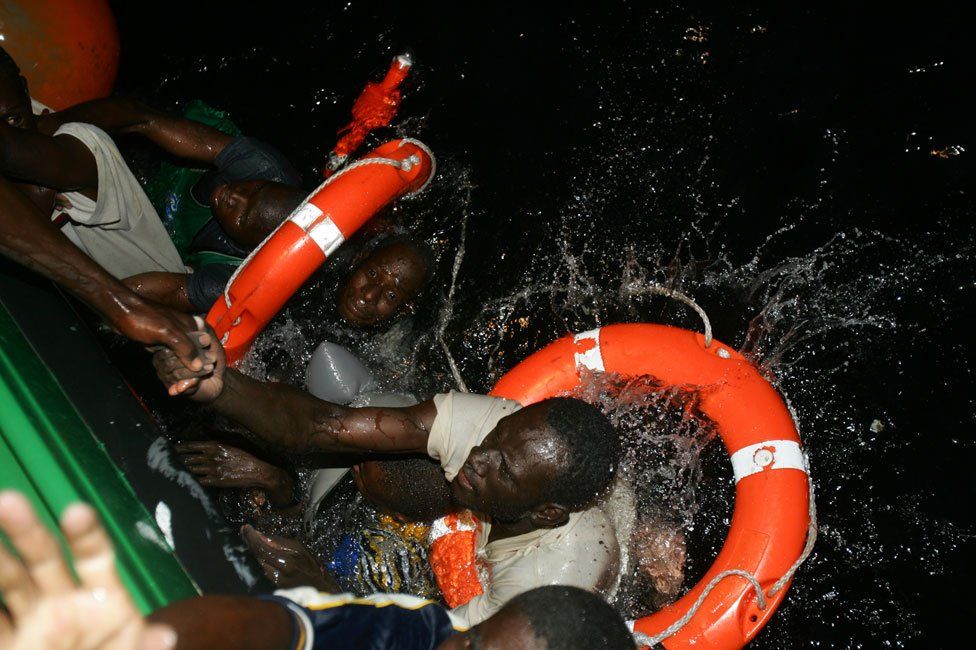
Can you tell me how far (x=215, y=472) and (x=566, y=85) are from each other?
353 centimetres

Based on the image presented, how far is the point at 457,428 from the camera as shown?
2566 millimetres

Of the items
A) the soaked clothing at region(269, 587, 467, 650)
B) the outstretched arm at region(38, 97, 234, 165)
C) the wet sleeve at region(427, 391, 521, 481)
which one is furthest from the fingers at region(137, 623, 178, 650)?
the outstretched arm at region(38, 97, 234, 165)

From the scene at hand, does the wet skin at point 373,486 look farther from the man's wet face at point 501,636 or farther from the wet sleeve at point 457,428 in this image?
the man's wet face at point 501,636

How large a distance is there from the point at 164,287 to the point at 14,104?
1057 millimetres

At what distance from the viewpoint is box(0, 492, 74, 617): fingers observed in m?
1.30

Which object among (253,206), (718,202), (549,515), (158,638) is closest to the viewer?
(158,638)

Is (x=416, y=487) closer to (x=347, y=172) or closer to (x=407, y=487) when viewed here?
(x=407, y=487)

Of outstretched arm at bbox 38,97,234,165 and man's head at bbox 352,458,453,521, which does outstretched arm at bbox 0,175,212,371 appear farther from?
outstretched arm at bbox 38,97,234,165

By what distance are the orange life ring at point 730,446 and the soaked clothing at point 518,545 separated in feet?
1.47

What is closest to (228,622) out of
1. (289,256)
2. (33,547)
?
(33,547)

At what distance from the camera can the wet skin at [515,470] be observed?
2.34 metres

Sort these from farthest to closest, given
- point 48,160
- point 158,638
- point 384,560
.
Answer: point 384,560
point 48,160
point 158,638

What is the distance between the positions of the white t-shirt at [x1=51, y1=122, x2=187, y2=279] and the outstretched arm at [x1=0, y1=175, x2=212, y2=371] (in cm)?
111

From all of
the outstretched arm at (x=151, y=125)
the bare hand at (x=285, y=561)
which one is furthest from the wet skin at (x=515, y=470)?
the outstretched arm at (x=151, y=125)
